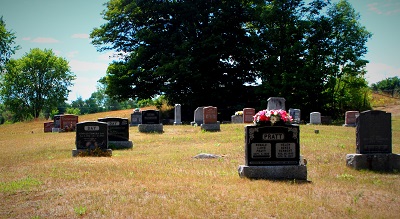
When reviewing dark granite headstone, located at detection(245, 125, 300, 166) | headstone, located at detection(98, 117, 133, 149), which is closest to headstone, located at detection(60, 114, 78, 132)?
headstone, located at detection(98, 117, 133, 149)

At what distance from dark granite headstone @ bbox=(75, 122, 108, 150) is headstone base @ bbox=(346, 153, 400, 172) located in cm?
924

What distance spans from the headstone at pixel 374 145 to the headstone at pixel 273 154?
2.71m

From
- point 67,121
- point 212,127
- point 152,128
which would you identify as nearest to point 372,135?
point 212,127

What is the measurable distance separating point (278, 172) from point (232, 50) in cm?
3239

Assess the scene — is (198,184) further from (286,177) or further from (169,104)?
(169,104)

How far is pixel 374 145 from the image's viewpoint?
37.9 feet

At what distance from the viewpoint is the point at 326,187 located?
28.6 feet

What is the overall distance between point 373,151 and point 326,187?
12.3 ft

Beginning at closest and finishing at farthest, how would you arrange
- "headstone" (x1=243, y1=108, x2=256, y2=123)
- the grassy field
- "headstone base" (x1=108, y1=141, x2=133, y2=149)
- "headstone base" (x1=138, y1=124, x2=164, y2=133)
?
the grassy field < "headstone base" (x1=108, y1=141, x2=133, y2=149) < "headstone base" (x1=138, y1=124, x2=164, y2=133) < "headstone" (x1=243, y1=108, x2=256, y2=123)

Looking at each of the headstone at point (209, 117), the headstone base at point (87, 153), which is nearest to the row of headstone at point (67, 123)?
the headstone at point (209, 117)

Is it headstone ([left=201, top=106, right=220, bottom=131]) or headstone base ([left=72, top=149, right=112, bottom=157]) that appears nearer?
headstone base ([left=72, top=149, right=112, bottom=157])

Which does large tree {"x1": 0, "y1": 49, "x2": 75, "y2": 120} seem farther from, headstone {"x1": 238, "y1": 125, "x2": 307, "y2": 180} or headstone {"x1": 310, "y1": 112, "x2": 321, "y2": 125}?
headstone {"x1": 238, "y1": 125, "x2": 307, "y2": 180}

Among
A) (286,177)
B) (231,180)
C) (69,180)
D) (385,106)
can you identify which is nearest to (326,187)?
(286,177)

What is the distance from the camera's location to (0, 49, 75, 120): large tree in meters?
72.6
